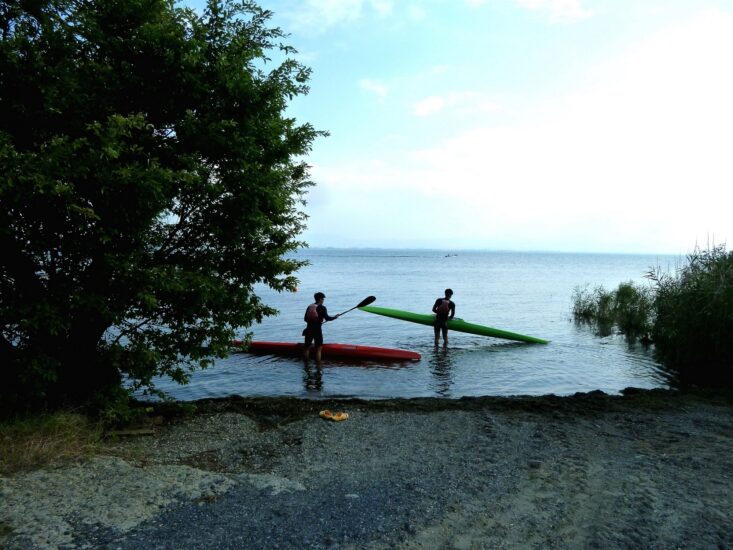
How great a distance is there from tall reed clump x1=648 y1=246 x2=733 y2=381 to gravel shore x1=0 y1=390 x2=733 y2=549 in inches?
181

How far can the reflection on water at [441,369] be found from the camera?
41.7 ft

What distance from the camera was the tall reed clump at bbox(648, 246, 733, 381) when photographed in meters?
12.5

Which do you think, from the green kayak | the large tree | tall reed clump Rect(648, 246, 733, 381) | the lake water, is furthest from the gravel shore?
the green kayak

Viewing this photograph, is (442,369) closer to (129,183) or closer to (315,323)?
(315,323)

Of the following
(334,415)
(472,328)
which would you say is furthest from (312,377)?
(472,328)

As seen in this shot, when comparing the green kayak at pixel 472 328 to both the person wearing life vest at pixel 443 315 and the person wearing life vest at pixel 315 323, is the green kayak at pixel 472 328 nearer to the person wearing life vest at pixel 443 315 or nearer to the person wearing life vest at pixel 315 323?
the person wearing life vest at pixel 443 315

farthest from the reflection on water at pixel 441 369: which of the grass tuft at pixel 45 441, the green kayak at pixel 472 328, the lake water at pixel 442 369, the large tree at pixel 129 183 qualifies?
the grass tuft at pixel 45 441

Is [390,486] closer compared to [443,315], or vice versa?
[390,486]

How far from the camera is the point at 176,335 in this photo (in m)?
7.79

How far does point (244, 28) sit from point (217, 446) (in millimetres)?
6719

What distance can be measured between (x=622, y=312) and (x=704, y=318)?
10.0 meters

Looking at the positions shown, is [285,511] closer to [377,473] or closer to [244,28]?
[377,473]

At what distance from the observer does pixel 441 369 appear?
49.2 feet

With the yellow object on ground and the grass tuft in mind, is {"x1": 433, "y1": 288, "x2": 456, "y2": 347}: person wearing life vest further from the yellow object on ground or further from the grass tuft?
the grass tuft
